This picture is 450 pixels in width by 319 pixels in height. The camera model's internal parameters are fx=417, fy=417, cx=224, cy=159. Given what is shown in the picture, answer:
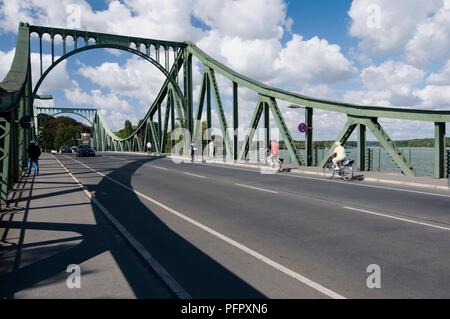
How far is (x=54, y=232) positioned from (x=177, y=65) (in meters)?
38.5

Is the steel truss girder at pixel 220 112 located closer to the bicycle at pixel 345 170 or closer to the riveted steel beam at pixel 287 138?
the riveted steel beam at pixel 287 138

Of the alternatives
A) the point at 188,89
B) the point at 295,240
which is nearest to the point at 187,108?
the point at 188,89

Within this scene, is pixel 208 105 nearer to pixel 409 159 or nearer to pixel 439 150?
pixel 409 159

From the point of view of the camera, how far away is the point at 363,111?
19.0m

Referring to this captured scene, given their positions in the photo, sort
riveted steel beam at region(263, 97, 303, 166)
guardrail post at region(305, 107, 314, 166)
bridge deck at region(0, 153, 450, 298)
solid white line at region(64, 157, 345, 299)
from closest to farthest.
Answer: solid white line at region(64, 157, 345, 299)
bridge deck at region(0, 153, 450, 298)
guardrail post at region(305, 107, 314, 166)
riveted steel beam at region(263, 97, 303, 166)

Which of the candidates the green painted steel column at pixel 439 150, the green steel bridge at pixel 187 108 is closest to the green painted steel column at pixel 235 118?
the green steel bridge at pixel 187 108

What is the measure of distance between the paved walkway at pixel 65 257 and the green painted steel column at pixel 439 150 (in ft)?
42.4

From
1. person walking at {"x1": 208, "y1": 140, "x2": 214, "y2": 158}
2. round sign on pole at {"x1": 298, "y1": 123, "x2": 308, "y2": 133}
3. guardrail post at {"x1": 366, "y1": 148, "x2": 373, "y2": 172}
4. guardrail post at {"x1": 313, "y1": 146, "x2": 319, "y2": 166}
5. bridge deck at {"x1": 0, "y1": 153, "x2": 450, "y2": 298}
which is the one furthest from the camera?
person walking at {"x1": 208, "y1": 140, "x2": 214, "y2": 158}

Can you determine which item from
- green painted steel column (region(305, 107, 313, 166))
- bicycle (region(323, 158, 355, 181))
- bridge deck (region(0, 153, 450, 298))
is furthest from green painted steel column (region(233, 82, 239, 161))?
bridge deck (region(0, 153, 450, 298))

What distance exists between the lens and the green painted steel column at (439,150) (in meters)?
16.0

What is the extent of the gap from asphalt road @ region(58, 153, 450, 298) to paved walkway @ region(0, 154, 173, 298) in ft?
1.50

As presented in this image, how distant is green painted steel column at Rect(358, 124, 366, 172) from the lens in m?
19.5

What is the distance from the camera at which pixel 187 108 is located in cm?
4350

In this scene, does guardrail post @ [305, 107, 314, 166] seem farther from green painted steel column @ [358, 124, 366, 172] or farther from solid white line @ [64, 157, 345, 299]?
solid white line @ [64, 157, 345, 299]
